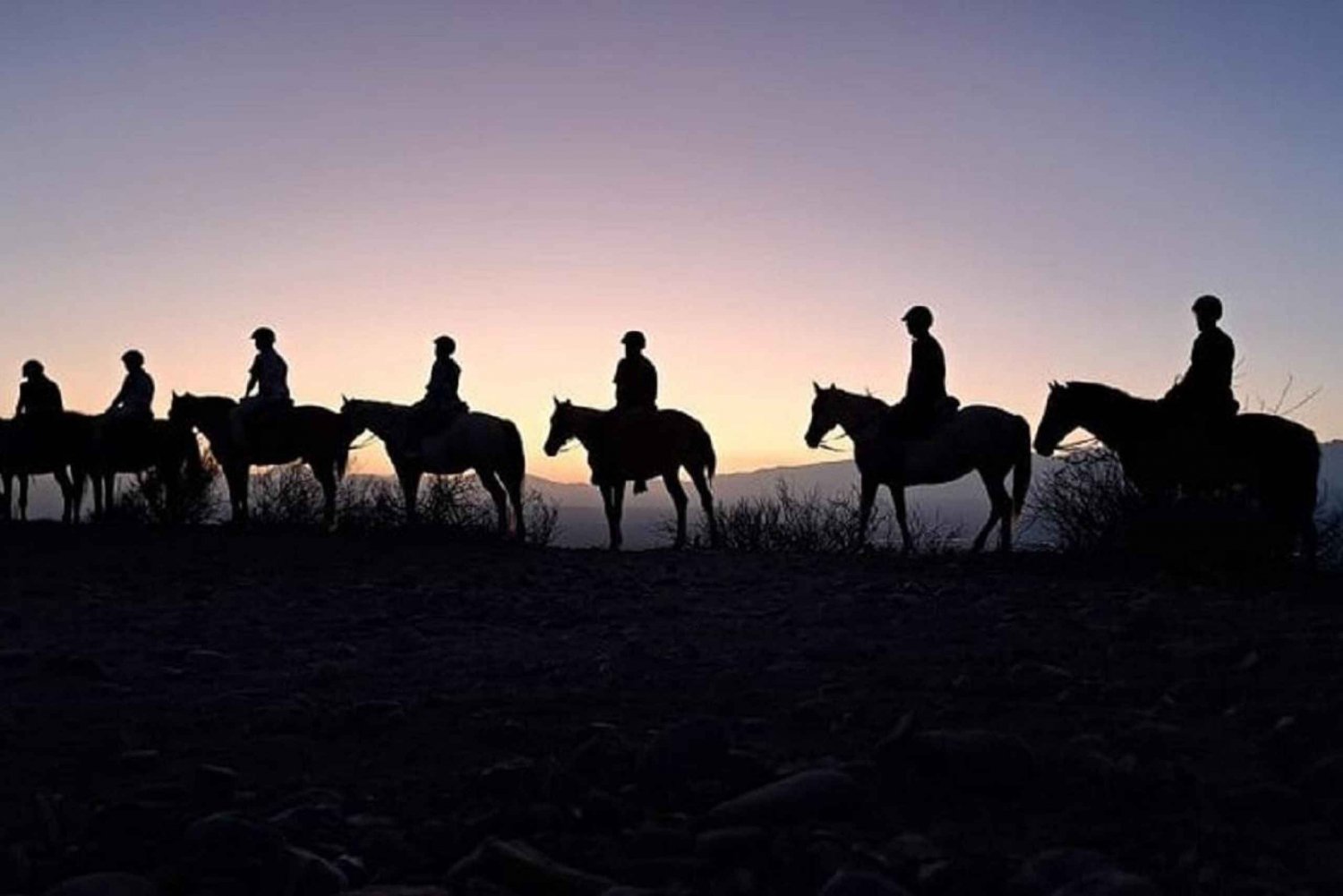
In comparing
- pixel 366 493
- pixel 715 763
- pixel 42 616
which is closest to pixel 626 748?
pixel 715 763

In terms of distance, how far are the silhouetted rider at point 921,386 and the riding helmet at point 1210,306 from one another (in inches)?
123

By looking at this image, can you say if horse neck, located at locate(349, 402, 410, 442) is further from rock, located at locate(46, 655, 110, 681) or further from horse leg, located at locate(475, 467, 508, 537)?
rock, located at locate(46, 655, 110, 681)

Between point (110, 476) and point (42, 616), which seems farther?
point (110, 476)

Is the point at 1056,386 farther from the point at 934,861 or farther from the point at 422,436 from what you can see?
the point at 934,861

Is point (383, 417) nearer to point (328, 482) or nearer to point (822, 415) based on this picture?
point (328, 482)

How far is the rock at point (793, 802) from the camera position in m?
4.43

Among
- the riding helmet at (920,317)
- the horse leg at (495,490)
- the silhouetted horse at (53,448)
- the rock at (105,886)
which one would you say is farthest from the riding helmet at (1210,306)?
the silhouetted horse at (53,448)

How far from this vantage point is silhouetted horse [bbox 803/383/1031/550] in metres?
16.8

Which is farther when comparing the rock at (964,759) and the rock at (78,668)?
the rock at (78,668)

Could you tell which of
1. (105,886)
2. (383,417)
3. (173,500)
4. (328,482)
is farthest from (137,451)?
(105,886)

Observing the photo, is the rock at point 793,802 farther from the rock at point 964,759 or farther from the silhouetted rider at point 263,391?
the silhouetted rider at point 263,391

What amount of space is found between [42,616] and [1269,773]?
8.47 meters

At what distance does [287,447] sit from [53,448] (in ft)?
14.5

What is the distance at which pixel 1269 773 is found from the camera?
4.84 m
